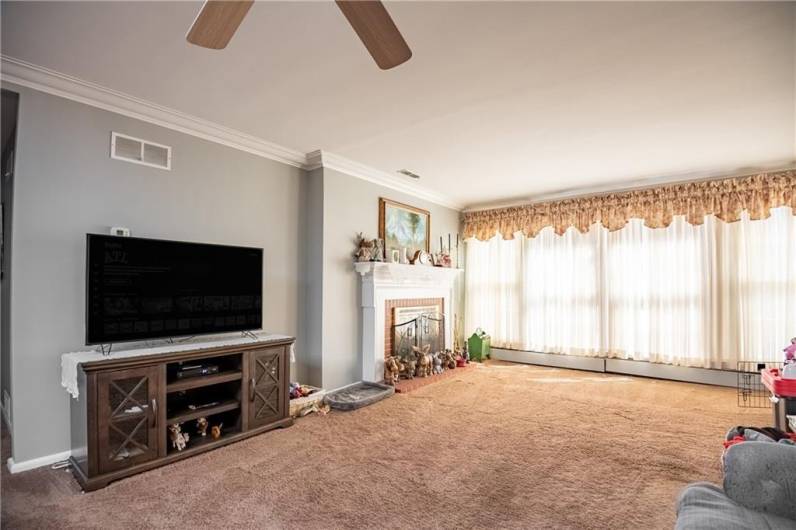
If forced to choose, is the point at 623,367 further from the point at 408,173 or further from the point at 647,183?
the point at 408,173

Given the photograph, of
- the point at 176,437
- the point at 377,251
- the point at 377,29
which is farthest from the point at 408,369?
the point at 377,29

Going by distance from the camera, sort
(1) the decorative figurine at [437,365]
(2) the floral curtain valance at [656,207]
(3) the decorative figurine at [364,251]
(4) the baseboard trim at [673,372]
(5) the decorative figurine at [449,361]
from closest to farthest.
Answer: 1. (2) the floral curtain valance at [656,207]
2. (3) the decorative figurine at [364,251]
3. (4) the baseboard trim at [673,372]
4. (1) the decorative figurine at [437,365]
5. (5) the decorative figurine at [449,361]

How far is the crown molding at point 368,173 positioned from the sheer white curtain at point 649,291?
1474 mm

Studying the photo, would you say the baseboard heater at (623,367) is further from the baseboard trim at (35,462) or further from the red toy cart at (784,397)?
the baseboard trim at (35,462)

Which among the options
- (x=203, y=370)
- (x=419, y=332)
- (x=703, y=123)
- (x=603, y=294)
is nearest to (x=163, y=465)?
(x=203, y=370)

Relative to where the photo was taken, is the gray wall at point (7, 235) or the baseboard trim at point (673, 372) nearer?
the gray wall at point (7, 235)

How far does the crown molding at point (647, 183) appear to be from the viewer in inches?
175

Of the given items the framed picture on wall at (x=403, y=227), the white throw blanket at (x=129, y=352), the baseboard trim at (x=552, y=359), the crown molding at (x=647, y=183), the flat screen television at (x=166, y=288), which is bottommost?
the baseboard trim at (x=552, y=359)

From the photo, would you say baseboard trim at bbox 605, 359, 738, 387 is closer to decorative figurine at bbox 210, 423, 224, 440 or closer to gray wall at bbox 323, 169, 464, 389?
gray wall at bbox 323, 169, 464, 389

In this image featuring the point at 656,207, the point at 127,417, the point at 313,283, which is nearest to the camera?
the point at 127,417

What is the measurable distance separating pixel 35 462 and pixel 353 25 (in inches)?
127

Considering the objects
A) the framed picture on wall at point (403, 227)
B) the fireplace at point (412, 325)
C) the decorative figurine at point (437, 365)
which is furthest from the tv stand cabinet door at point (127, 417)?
the decorative figurine at point (437, 365)

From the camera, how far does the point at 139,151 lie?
10.2 feet

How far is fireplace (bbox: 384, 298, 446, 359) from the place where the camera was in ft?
16.2
